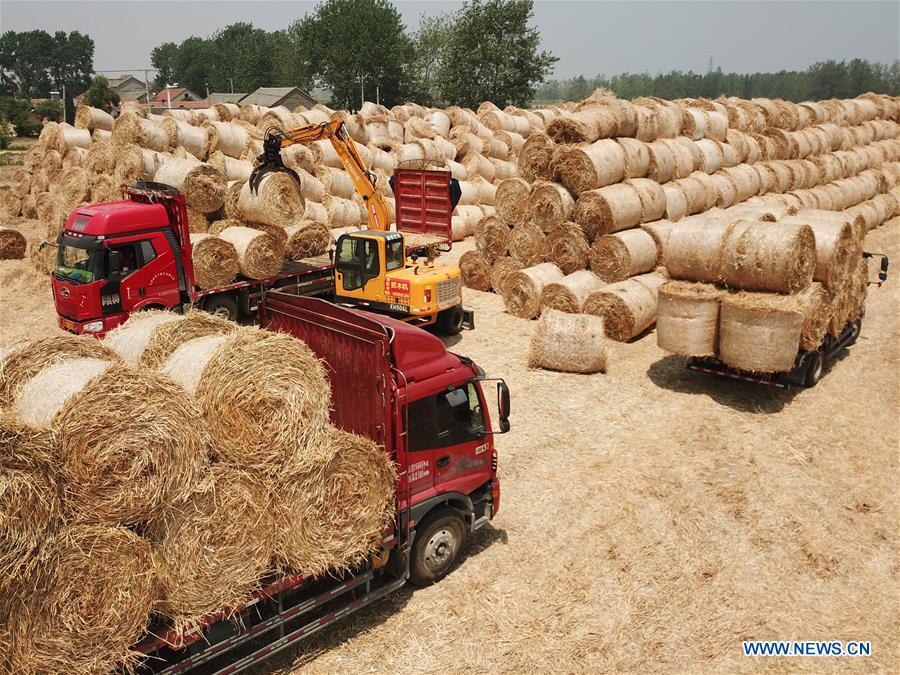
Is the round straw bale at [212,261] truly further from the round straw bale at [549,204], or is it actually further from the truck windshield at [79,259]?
the round straw bale at [549,204]

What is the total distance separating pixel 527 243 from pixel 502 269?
1.14 meters

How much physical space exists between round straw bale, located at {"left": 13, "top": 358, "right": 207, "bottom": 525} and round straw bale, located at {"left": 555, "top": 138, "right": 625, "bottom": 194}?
12982 mm

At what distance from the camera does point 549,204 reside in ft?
55.5

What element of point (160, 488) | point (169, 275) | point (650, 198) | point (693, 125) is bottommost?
point (160, 488)

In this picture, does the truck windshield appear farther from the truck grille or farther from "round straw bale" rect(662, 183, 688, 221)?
"round straw bale" rect(662, 183, 688, 221)

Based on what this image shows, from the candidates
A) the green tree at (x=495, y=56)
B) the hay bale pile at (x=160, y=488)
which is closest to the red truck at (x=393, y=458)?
the hay bale pile at (x=160, y=488)

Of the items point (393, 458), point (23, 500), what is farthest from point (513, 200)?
point (23, 500)

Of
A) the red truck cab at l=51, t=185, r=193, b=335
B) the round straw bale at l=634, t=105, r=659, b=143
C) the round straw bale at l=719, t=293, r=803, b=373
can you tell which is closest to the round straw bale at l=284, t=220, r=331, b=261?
the red truck cab at l=51, t=185, r=193, b=335

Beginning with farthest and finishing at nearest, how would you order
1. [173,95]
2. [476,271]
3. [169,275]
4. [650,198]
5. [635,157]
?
[173,95] < [476,271] < [635,157] < [650,198] < [169,275]

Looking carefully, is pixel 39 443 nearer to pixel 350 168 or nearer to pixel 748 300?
pixel 748 300

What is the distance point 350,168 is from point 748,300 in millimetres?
10497

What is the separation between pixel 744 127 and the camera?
24484 millimetres

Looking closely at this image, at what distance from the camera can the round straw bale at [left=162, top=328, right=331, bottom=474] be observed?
5.62 metres

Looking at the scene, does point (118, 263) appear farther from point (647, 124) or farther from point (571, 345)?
point (647, 124)
